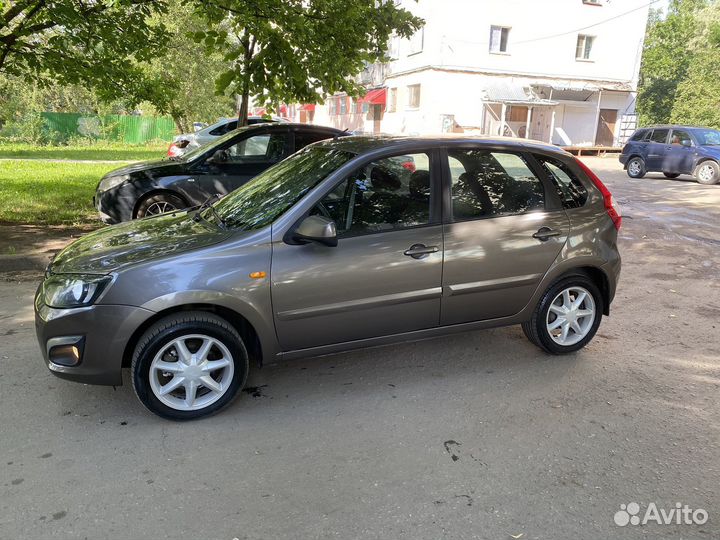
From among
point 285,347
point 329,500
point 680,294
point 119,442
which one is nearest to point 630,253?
point 680,294

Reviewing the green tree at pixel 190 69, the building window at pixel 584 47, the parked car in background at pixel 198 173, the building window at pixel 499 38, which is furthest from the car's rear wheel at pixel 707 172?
the building window at pixel 584 47

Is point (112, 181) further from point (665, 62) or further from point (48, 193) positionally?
point (665, 62)

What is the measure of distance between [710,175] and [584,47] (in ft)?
59.1

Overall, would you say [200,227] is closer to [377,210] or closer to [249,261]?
[249,261]

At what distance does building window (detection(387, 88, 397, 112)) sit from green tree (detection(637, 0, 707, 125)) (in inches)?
992

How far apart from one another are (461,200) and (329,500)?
222 centimetres

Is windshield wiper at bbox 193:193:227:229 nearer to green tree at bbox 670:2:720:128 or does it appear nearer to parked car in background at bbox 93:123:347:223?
parked car in background at bbox 93:123:347:223

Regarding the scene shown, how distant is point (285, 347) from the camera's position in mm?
3637

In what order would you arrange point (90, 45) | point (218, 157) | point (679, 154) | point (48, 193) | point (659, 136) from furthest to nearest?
point (659, 136) → point (679, 154) → point (48, 193) → point (90, 45) → point (218, 157)

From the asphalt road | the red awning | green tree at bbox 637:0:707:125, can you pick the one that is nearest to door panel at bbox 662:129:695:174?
the asphalt road

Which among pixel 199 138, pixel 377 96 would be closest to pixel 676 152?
pixel 199 138

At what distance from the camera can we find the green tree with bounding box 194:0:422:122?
7543 mm

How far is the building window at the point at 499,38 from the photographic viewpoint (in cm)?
2871

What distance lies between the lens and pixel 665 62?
146 feet
